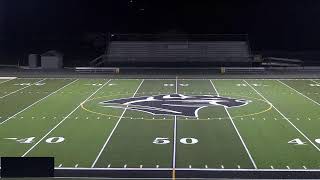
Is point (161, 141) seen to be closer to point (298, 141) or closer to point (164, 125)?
point (164, 125)

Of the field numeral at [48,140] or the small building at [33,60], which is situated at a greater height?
the small building at [33,60]

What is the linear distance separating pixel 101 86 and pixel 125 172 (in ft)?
46.5

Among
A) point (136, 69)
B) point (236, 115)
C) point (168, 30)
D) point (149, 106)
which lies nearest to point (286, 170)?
point (236, 115)

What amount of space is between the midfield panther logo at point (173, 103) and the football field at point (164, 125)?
0.03 metres

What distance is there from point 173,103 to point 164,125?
3.93 m

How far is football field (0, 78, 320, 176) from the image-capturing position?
444 inches

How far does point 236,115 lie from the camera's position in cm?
1650

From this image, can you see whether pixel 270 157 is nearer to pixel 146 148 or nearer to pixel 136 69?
pixel 146 148

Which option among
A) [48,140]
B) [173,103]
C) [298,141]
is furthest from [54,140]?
[173,103]

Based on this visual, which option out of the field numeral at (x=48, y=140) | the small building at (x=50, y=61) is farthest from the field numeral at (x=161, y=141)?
the small building at (x=50, y=61)

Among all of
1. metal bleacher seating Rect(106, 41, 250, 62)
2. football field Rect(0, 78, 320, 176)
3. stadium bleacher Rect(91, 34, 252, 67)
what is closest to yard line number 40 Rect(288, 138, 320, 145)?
football field Rect(0, 78, 320, 176)

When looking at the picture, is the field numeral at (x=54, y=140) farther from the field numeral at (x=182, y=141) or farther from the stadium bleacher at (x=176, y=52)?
the stadium bleacher at (x=176, y=52)

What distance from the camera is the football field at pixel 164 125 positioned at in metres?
11.3

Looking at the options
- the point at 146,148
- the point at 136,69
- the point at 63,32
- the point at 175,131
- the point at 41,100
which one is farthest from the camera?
the point at 63,32
